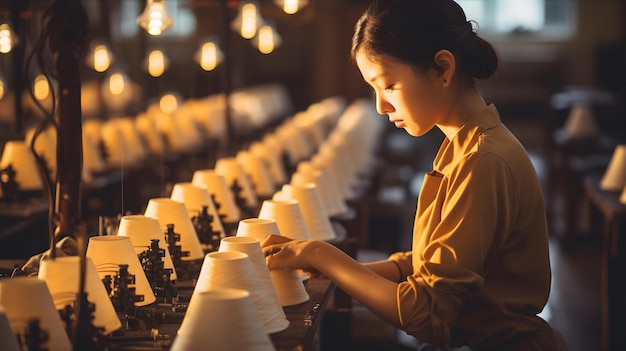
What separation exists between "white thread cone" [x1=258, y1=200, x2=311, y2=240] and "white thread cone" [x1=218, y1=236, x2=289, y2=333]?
29.6 inches

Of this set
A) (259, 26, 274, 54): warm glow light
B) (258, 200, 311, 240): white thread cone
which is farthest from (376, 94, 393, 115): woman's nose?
(259, 26, 274, 54): warm glow light

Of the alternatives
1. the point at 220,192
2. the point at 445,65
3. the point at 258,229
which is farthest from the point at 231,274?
the point at 220,192

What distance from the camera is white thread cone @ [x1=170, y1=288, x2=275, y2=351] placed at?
1951 mm

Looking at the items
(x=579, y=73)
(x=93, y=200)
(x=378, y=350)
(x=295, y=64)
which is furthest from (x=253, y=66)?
(x=378, y=350)

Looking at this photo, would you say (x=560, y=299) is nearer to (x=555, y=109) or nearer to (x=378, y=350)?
(x=378, y=350)

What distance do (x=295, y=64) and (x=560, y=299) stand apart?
12.0 meters

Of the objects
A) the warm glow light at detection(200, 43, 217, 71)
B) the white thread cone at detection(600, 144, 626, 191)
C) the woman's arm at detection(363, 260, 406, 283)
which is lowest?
the white thread cone at detection(600, 144, 626, 191)

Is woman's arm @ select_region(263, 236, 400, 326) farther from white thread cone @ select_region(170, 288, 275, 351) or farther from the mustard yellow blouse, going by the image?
white thread cone @ select_region(170, 288, 275, 351)

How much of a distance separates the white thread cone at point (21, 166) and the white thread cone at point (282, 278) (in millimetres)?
2764

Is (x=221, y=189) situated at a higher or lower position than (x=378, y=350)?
higher

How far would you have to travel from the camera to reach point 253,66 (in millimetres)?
18828

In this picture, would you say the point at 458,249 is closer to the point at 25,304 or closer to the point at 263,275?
the point at 263,275

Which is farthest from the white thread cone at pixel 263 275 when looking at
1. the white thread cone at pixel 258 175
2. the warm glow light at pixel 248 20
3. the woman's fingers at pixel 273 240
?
the warm glow light at pixel 248 20

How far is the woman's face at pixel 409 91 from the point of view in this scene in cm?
253
